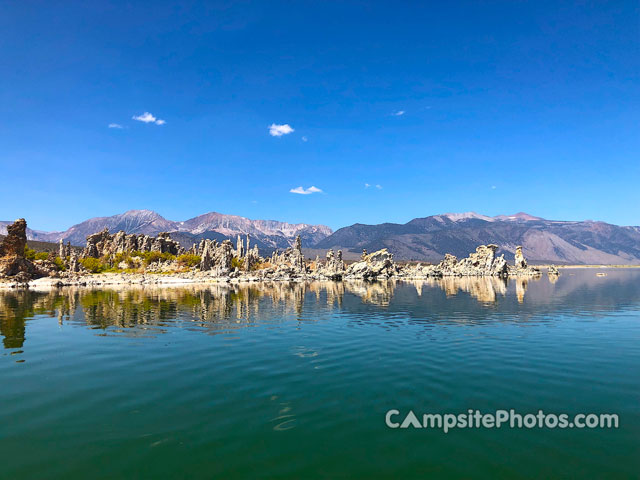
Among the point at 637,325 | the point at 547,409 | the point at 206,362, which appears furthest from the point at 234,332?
the point at 637,325

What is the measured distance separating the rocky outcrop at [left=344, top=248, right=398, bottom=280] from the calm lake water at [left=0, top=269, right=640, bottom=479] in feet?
424

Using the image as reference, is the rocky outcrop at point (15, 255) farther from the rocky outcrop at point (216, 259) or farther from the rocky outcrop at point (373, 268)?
the rocky outcrop at point (373, 268)

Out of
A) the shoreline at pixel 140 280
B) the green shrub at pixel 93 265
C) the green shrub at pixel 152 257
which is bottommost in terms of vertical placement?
the shoreline at pixel 140 280

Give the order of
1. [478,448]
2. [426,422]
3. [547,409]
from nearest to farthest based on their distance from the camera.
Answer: [478,448]
[426,422]
[547,409]

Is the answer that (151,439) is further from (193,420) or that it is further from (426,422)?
(426,422)

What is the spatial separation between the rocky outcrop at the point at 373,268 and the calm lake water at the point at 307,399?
5082 inches

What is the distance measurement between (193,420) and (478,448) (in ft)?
35.8

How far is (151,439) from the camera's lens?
13.0 m

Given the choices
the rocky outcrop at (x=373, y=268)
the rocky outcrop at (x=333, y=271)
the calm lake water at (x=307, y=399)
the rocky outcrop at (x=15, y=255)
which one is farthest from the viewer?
the rocky outcrop at (x=373, y=268)

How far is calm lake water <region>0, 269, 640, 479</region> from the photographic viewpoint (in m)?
11.4

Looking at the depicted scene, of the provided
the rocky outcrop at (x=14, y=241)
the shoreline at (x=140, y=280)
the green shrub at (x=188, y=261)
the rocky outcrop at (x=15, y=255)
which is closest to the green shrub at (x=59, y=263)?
the shoreline at (x=140, y=280)

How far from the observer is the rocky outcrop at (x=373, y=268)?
16612 cm

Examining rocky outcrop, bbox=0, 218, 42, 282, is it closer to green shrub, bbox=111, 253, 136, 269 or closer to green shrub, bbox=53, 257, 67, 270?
green shrub, bbox=53, 257, 67, 270

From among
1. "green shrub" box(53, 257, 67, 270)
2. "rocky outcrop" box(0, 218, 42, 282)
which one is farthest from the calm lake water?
"green shrub" box(53, 257, 67, 270)
